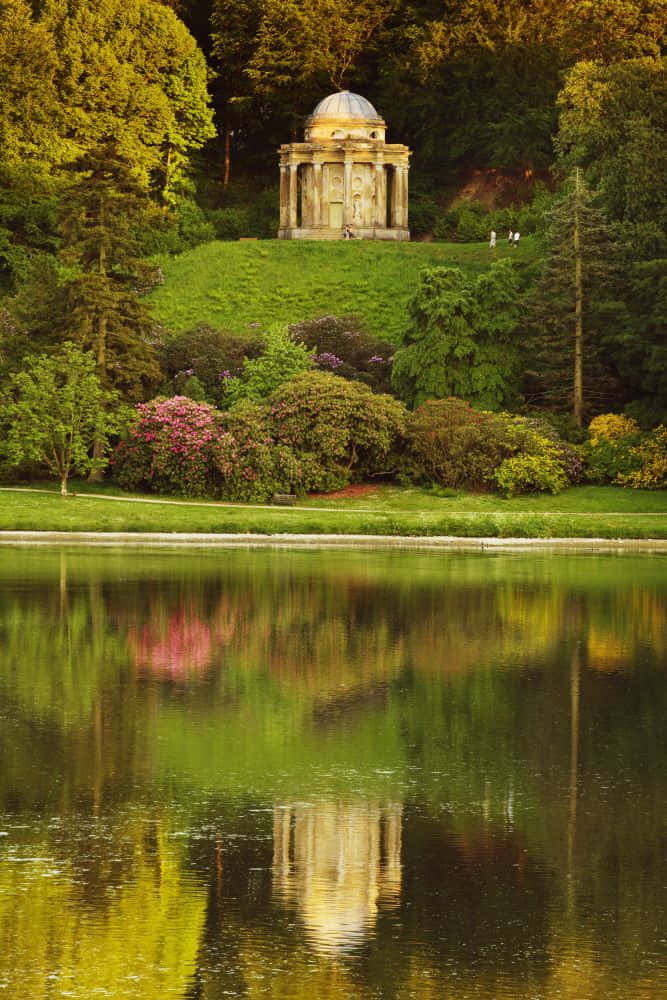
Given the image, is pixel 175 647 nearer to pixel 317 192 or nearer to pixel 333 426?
pixel 333 426

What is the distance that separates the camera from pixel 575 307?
189ft

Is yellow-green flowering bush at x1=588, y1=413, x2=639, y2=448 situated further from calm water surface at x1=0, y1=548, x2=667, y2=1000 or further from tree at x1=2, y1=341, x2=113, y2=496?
calm water surface at x1=0, y1=548, x2=667, y2=1000

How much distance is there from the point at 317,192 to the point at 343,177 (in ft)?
4.36

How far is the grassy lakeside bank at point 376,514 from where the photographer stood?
4166 cm

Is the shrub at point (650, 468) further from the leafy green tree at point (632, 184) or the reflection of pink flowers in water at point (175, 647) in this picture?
the reflection of pink flowers in water at point (175, 647)

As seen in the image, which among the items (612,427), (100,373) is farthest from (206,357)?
(612,427)

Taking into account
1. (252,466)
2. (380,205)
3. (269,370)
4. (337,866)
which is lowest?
(337,866)

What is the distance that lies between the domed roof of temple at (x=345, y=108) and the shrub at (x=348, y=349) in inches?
870

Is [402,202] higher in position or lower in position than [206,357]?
higher

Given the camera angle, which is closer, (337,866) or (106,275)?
(337,866)

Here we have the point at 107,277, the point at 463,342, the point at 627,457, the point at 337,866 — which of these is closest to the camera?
the point at 337,866

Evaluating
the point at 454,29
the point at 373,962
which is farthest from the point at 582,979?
the point at 454,29

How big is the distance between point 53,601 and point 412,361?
31491 mm

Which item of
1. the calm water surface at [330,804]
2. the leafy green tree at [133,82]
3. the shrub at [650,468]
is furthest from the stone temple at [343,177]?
the calm water surface at [330,804]
